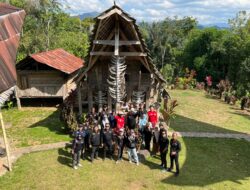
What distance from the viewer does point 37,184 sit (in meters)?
11.3

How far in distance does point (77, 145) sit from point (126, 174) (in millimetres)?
2453

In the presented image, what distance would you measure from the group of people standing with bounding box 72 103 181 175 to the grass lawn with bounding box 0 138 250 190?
0.52 m

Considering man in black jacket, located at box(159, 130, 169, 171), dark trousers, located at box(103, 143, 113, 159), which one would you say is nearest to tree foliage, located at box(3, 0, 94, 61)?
dark trousers, located at box(103, 143, 113, 159)

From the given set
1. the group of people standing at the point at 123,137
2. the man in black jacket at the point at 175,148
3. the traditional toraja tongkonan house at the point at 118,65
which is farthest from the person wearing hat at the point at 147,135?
the traditional toraja tongkonan house at the point at 118,65

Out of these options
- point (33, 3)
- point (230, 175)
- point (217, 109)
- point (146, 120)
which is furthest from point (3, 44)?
point (33, 3)

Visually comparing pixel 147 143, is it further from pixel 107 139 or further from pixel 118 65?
pixel 118 65

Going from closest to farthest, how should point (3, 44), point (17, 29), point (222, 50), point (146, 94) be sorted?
1. point (3, 44)
2. point (17, 29)
3. point (146, 94)
4. point (222, 50)

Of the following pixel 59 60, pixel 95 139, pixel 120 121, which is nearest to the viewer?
pixel 95 139

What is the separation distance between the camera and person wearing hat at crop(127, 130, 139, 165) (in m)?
12.7

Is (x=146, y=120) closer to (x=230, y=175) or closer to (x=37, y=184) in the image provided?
(x=230, y=175)

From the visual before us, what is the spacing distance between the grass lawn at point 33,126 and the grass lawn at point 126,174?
1.99 meters

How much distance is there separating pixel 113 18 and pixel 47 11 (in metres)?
23.1

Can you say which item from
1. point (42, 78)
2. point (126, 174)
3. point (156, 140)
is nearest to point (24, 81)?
point (42, 78)

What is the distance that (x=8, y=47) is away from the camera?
994 centimetres
